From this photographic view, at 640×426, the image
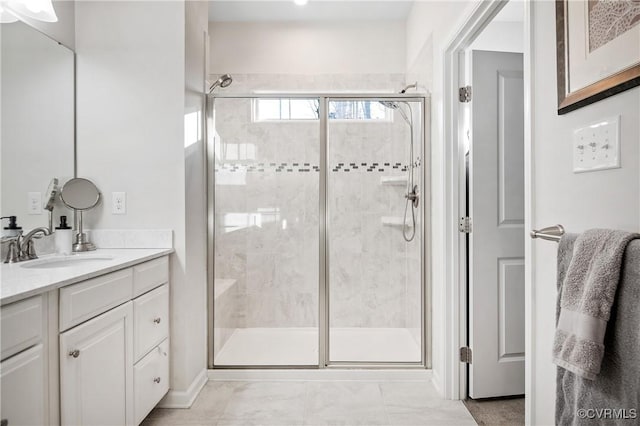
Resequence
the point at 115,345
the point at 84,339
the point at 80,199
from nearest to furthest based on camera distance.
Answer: the point at 84,339, the point at 115,345, the point at 80,199

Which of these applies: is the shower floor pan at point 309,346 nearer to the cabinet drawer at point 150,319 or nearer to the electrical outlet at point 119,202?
the cabinet drawer at point 150,319

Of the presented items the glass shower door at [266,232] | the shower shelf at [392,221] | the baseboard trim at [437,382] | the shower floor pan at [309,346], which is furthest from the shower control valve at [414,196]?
the baseboard trim at [437,382]

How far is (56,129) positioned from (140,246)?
766 millimetres

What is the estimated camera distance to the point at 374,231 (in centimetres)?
279

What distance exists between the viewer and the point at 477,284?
2145 millimetres

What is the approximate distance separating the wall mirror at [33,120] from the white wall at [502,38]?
229 cm

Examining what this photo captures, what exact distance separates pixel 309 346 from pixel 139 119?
180 cm

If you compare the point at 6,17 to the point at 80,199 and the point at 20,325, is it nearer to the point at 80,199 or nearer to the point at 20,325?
the point at 80,199

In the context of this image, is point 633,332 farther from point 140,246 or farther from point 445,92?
point 140,246

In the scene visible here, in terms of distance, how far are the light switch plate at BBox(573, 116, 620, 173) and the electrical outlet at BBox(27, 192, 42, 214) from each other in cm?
234

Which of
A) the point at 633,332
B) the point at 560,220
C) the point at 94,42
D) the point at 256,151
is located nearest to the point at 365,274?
the point at 256,151

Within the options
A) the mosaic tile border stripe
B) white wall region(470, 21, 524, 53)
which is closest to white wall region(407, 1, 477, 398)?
white wall region(470, 21, 524, 53)

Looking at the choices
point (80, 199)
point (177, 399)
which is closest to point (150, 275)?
point (80, 199)

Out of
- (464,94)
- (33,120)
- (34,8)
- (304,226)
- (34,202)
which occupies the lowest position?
(304,226)
